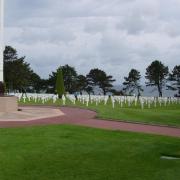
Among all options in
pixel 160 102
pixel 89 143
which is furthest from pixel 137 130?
pixel 160 102

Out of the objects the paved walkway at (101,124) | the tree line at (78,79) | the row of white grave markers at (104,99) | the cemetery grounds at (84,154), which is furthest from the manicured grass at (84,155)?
the tree line at (78,79)

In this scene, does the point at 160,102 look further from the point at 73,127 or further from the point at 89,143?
the point at 89,143

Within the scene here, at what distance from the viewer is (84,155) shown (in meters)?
11.1

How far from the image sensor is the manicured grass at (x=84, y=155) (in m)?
9.10

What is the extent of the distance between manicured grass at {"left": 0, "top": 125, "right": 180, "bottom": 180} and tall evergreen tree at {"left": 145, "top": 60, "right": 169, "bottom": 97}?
51590 mm

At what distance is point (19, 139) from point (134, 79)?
193 feet

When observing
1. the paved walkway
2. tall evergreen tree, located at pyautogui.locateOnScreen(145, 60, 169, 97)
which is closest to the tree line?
tall evergreen tree, located at pyautogui.locateOnScreen(145, 60, 169, 97)

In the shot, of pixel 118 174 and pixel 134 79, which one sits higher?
pixel 134 79

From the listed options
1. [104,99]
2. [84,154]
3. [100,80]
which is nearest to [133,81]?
[100,80]

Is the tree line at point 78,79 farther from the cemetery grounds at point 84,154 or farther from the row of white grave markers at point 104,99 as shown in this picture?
the cemetery grounds at point 84,154

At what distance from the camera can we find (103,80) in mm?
73188

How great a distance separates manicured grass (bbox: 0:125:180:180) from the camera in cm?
910

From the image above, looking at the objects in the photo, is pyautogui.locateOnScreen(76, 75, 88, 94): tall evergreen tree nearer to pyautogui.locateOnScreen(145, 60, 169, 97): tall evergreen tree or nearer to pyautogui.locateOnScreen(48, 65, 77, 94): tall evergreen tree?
pyautogui.locateOnScreen(48, 65, 77, 94): tall evergreen tree

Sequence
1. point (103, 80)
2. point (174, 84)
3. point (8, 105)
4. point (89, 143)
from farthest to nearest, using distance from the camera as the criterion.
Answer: point (103, 80)
point (174, 84)
point (8, 105)
point (89, 143)
